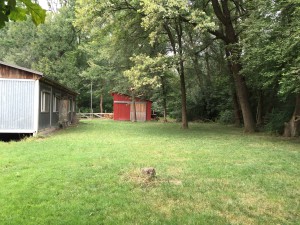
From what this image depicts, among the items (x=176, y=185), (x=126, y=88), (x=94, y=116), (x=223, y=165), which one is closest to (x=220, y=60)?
(x=126, y=88)

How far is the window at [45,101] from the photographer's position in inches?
598

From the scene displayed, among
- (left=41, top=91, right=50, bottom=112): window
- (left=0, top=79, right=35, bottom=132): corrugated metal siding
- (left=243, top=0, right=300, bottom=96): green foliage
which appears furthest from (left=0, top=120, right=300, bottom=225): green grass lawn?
(left=41, top=91, right=50, bottom=112): window

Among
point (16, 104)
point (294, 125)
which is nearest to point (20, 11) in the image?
→ point (16, 104)

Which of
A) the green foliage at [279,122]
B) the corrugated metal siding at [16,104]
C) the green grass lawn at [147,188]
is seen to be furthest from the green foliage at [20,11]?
the green foliage at [279,122]

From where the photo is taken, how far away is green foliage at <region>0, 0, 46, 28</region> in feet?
6.05

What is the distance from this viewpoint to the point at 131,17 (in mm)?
18250

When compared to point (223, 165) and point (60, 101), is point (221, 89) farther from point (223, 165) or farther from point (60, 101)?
point (223, 165)

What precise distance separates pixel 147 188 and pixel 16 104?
10.4 meters

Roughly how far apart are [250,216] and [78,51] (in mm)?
34858

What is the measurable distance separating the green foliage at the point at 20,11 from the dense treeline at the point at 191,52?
5846 mm

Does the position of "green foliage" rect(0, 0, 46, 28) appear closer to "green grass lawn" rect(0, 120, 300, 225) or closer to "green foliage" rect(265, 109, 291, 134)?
"green grass lawn" rect(0, 120, 300, 225)

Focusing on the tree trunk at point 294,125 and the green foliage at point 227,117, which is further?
the green foliage at point 227,117

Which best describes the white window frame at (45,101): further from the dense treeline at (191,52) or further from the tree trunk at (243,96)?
the tree trunk at (243,96)

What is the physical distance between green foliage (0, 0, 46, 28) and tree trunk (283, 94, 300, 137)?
47.0 ft
